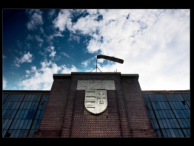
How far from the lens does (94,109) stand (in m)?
7.89

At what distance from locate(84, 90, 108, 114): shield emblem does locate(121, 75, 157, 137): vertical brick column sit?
1866 millimetres

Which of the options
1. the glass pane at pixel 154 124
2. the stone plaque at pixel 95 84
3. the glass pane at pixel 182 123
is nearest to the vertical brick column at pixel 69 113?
the stone plaque at pixel 95 84

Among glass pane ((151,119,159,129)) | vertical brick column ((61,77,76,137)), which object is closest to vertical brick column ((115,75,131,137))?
glass pane ((151,119,159,129))

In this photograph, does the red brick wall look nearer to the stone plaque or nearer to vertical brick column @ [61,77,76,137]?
vertical brick column @ [61,77,76,137]

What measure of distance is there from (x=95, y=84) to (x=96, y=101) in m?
1.52

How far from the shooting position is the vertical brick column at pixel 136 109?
7589 millimetres

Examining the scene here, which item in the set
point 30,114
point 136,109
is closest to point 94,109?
point 136,109

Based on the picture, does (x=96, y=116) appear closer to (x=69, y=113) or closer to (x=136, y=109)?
(x=69, y=113)

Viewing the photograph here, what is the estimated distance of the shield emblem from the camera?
7898mm

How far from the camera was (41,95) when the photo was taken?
1056 cm
